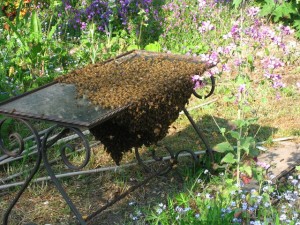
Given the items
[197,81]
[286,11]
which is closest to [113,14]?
[286,11]

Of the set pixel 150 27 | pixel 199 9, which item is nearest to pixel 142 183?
pixel 150 27

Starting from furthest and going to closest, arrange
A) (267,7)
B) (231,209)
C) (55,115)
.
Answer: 1. (267,7)
2. (231,209)
3. (55,115)

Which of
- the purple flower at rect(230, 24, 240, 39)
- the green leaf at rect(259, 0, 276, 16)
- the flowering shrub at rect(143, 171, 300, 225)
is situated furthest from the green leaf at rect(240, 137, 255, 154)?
the green leaf at rect(259, 0, 276, 16)

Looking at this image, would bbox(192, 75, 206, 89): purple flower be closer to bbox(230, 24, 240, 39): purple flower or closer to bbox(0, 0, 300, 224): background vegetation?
bbox(0, 0, 300, 224): background vegetation

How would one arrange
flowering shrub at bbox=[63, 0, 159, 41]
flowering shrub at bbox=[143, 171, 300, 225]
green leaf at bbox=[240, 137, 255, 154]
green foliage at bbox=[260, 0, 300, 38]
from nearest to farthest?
1. flowering shrub at bbox=[143, 171, 300, 225]
2. green leaf at bbox=[240, 137, 255, 154]
3. flowering shrub at bbox=[63, 0, 159, 41]
4. green foliage at bbox=[260, 0, 300, 38]

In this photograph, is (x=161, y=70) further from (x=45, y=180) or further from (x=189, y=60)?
(x=45, y=180)

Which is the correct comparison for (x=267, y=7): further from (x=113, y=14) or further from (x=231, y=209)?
(x=231, y=209)

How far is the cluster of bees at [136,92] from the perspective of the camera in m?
A: 3.39

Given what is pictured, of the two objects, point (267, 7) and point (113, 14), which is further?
point (267, 7)

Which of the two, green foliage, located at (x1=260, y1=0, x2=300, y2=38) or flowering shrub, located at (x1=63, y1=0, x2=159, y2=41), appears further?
green foliage, located at (x1=260, y1=0, x2=300, y2=38)

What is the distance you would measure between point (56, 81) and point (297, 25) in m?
4.59

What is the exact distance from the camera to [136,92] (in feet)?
11.2

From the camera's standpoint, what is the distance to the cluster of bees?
11.1 ft

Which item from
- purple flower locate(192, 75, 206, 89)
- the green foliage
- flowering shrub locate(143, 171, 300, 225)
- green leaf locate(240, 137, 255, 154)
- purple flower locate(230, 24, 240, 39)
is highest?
purple flower locate(230, 24, 240, 39)
